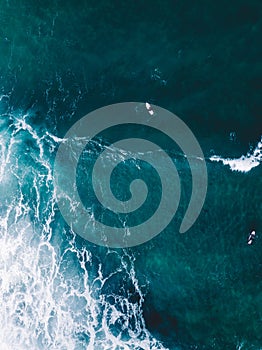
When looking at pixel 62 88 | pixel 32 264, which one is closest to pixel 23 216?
pixel 32 264

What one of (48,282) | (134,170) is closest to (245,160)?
(134,170)

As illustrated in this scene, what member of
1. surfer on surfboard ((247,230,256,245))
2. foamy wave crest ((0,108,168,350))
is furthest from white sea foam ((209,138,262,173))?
foamy wave crest ((0,108,168,350))

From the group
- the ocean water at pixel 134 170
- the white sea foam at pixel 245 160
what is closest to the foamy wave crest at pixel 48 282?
the ocean water at pixel 134 170

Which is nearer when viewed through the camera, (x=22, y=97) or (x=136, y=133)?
(x=136, y=133)

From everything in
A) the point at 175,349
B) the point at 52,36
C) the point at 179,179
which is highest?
the point at 52,36

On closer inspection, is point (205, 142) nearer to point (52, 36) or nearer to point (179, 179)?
point (179, 179)

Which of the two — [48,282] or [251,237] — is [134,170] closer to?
[251,237]

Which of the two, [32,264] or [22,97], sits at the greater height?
[22,97]
